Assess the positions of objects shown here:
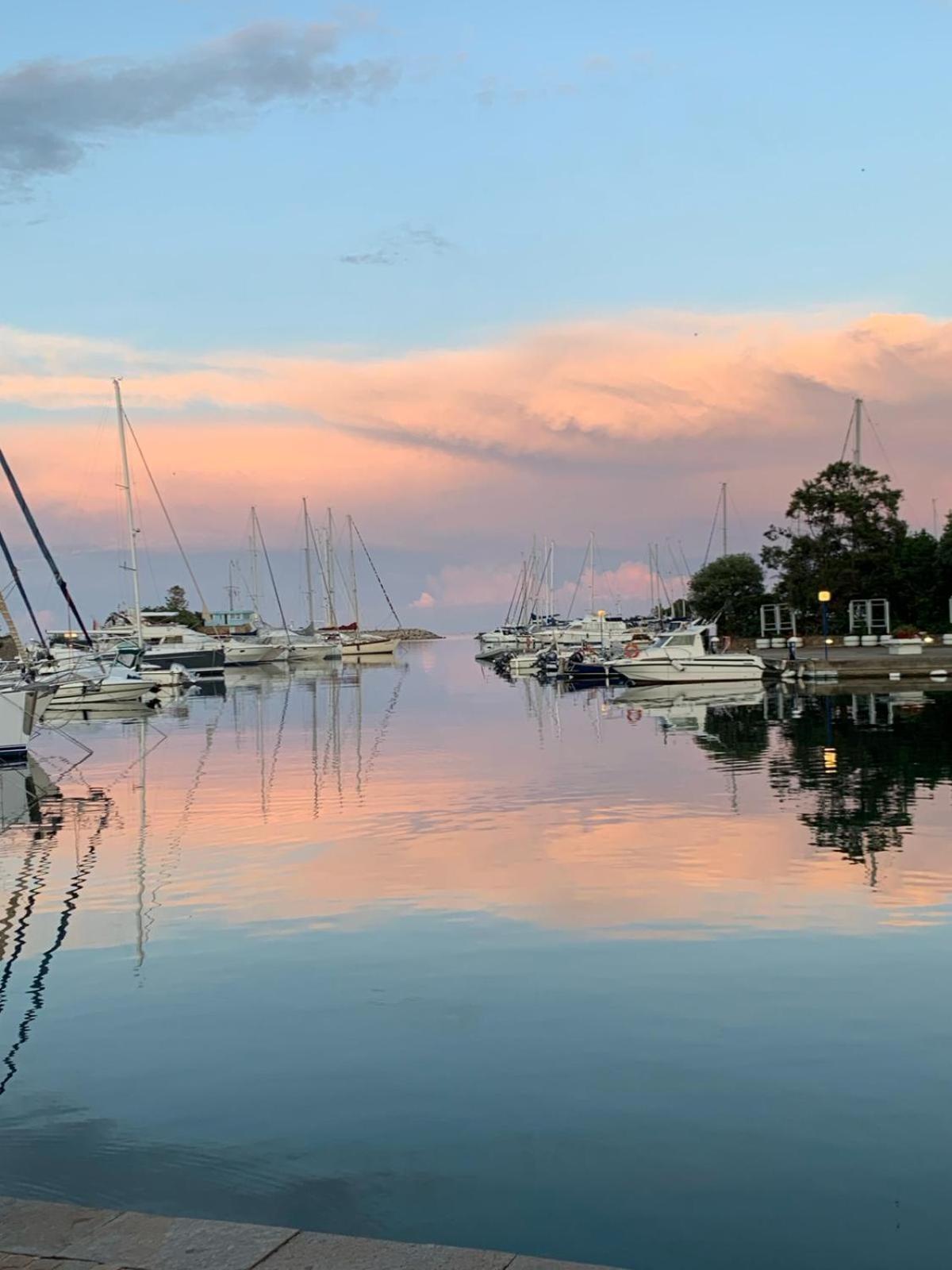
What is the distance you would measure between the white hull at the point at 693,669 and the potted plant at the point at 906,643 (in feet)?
21.9

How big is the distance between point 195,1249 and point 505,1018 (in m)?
6.05

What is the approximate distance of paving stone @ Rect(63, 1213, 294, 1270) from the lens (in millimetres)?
5875

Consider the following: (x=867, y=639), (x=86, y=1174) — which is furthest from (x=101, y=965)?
(x=867, y=639)

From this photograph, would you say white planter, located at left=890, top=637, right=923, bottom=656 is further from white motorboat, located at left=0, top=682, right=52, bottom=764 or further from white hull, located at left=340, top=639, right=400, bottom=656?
white hull, located at left=340, top=639, right=400, bottom=656

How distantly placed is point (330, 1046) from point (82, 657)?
45.7 metres

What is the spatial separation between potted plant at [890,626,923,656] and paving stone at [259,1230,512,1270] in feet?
210

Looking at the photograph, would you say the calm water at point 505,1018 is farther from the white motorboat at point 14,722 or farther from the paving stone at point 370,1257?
the white motorboat at point 14,722

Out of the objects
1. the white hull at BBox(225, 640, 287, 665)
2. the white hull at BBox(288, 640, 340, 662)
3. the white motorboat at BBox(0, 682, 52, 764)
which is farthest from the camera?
the white hull at BBox(288, 640, 340, 662)

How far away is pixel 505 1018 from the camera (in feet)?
38.8

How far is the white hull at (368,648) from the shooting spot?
446 feet

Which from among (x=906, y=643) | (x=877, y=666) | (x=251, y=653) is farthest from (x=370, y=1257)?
(x=251, y=653)

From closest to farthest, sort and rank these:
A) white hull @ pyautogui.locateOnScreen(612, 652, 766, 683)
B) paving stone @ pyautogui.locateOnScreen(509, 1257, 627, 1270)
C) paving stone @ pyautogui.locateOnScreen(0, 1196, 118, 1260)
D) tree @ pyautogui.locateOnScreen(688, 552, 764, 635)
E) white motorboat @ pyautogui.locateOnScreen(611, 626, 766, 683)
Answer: paving stone @ pyautogui.locateOnScreen(509, 1257, 627, 1270) < paving stone @ pyautogui.locateOnScreen(0, 1196, 118, 1260) < white hull @ pyautogui.locateOnScreen(612, 652, 766, 683) < white motorboat @ pyautogui.locateOnScreen(611, 626, 766, 683) < tree @ pyautogui.locateOnScreen(688, 552, 764, 635)

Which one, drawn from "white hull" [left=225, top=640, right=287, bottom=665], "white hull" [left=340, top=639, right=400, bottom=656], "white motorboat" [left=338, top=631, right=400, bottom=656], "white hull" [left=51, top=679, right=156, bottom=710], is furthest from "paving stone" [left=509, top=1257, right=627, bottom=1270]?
"white hull" [left=340, top=639, right=400, bottom=656]

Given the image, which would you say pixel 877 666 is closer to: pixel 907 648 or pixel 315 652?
pixel 907 648
